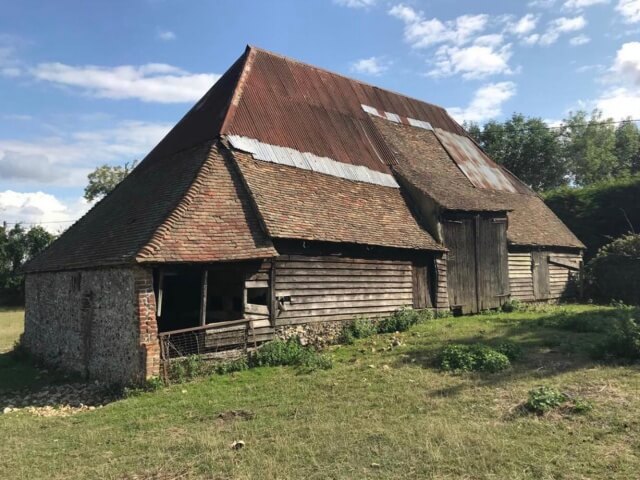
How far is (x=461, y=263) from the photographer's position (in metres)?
18.1

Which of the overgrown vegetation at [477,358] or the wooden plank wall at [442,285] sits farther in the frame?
the wooden plank wall at [442,285]

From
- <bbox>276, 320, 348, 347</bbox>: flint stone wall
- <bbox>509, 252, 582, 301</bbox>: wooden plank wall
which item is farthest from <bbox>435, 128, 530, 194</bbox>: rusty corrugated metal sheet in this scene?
<bbox>276, 320, 348, 347</bbox>: flint stone wall

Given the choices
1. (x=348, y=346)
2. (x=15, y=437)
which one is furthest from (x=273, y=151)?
(x=15, y=437)

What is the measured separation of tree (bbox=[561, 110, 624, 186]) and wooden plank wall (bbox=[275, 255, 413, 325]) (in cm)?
3767

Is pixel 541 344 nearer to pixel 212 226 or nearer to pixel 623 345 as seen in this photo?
pixel 623 345

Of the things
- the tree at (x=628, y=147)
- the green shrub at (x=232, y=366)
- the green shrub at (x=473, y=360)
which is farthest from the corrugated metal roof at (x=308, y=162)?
the tree at (x=628, y=147)

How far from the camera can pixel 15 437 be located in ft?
26.2

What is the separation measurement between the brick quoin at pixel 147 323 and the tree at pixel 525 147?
133 feet

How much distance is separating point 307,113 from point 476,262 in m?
7.94

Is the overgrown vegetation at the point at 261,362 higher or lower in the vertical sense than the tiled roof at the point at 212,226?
lower

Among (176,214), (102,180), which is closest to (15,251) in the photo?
(102,180)

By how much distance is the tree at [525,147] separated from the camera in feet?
151

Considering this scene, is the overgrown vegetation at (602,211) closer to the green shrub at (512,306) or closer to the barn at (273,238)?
the barn at (273,238)

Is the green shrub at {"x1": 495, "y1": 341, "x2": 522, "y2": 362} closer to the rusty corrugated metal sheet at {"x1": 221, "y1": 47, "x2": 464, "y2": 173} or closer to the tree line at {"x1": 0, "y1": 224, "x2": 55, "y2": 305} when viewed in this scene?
the rusty corrugated metal sheet at {"x1": 221, "y1": 47, "x2": 464, "y2": 173}
